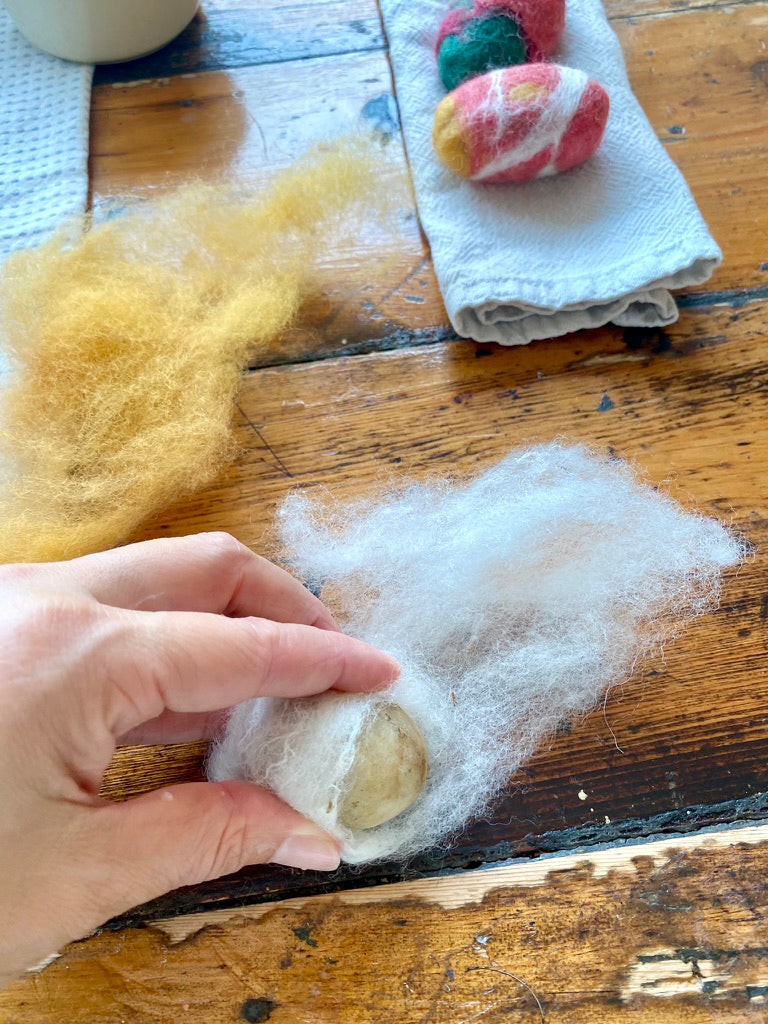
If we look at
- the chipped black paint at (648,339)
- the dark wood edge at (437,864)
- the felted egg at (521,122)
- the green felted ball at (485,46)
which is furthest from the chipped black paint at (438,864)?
the green felted ball at (485,46)

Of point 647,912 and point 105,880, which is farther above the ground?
point 105,880

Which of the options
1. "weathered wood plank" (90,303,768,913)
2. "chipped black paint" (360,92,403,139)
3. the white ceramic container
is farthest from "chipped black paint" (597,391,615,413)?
the white ceramic container

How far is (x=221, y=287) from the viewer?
3.18 feet

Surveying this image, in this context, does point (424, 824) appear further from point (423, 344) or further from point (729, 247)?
point (729, 247)

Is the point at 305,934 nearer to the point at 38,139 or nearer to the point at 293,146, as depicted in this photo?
the point at 293,146

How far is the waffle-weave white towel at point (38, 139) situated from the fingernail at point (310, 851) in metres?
0.84

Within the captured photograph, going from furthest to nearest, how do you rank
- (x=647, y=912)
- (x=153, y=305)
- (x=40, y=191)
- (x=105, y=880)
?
(x=40, y=191)
(x=153, y=305)
(x=647, y=912)
(x=105, y=880)

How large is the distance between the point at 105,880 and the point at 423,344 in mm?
655

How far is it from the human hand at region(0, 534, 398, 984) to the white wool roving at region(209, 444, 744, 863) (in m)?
0.05

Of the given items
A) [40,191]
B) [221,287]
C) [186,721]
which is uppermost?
[40,191]

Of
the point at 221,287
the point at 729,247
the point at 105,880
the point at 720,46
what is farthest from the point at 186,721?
the point at 720,46

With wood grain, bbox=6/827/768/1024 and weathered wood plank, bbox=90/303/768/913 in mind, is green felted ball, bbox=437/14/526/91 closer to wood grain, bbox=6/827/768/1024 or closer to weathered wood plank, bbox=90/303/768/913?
weathered wood plank, bbox=90/303/768/913

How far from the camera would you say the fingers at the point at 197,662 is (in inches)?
21.0

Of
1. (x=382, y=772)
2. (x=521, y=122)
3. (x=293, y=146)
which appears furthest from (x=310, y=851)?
(x=293, y=146)
